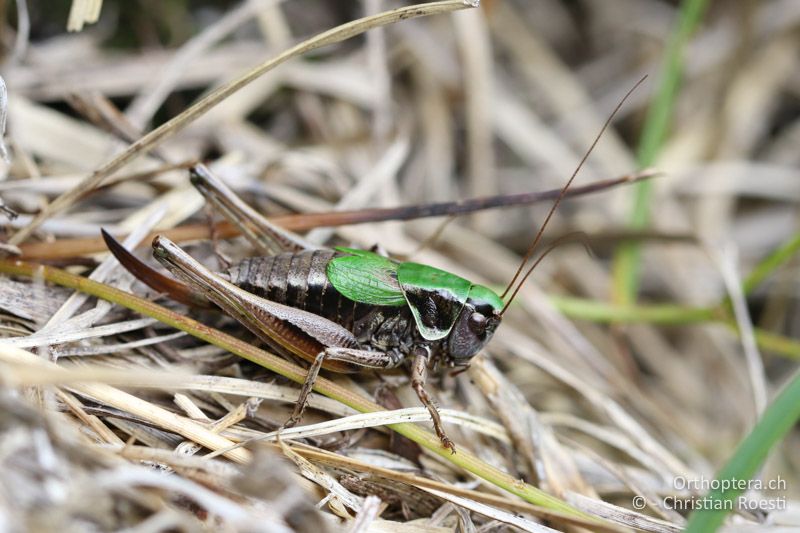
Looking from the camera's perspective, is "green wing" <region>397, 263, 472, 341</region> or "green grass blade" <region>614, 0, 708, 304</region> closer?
"green wing" <region>397, 263, 472, 341</region>

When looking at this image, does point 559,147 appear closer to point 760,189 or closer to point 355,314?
point 760,189

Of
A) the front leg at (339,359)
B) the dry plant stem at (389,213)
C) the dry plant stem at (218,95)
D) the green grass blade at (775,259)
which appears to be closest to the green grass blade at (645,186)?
the green grass blade at (775,259)

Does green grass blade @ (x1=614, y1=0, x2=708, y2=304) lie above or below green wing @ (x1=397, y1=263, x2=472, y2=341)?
above

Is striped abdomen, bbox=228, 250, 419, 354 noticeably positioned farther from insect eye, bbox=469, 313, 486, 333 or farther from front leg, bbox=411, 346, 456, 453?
insect eye, bbox=469, 313, 486, 333

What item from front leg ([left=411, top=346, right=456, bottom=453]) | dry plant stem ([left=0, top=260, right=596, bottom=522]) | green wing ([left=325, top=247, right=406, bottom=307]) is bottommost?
dry plant stem ([left=0, top=260, right=596, bottom=522])

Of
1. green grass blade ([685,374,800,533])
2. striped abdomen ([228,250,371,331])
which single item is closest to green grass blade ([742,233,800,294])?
green grass blade ([685,374,800,533])

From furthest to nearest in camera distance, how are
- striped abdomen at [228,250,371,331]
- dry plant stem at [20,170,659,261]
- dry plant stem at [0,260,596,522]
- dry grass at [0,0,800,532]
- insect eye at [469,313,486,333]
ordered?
dry plant stem at [20,170,659,261] → insect eye at [469,313,486,333] → striped abdomen at [228,250,371,331] → dry plant stem at [0,260,596,522] → dry grass at [0,0,800,532]

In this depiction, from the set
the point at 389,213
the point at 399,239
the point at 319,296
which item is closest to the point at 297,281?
the point at 319,296

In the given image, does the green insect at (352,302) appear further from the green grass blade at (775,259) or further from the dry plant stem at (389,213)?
the green grass blade at (775,259)
